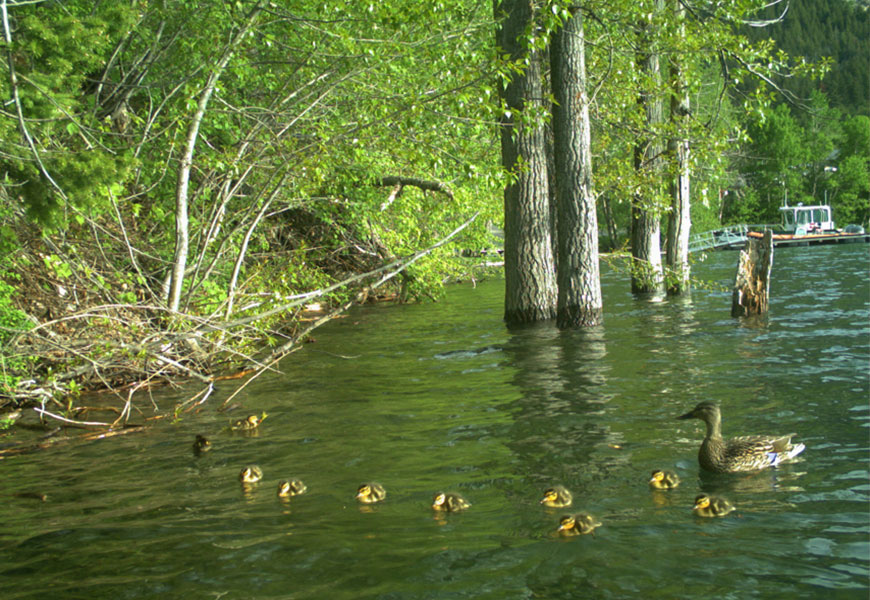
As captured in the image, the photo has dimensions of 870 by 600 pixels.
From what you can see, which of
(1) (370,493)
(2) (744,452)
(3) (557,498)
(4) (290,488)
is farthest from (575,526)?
(4) (290,488)

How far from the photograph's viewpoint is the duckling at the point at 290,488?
288 inches

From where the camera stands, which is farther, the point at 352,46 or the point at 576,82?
the point at 576,82

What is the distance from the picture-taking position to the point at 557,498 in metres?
6.48

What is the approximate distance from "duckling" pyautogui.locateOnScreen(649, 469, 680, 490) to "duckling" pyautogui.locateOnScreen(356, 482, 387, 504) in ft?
7.68

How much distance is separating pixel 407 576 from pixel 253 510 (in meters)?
2.06

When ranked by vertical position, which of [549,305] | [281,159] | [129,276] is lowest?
[549,305]

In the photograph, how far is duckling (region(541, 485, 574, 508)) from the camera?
6469mm

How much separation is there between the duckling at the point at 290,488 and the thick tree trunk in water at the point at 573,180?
9747 millimetres

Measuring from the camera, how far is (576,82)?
52.8 ft

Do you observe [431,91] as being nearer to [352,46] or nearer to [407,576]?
[352,46]

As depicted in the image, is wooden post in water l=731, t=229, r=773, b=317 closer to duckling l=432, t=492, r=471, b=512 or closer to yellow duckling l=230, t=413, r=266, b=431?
yellow duckling l=230, t=413, r=266, b=431

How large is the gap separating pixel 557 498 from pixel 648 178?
13564 millimetres

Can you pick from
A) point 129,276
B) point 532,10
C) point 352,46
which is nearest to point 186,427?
point 129,276

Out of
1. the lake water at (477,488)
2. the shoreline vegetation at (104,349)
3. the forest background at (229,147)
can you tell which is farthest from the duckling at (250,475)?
the forest background at (229,147)
